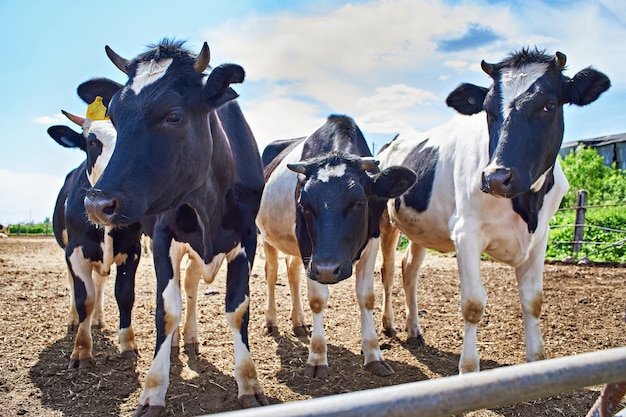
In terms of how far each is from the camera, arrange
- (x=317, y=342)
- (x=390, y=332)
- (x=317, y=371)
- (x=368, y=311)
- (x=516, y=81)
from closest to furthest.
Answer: (x=516, y=81)
(x=317, y=371)
(x=317, y=342)
(x=368, y=311)
(x=390, y=332)

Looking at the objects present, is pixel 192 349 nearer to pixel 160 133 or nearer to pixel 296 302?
pixel 296 302

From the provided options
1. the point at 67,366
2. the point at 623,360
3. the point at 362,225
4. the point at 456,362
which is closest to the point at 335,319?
the point at 456,362

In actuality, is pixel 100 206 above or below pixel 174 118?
below

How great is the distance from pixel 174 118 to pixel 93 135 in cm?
207

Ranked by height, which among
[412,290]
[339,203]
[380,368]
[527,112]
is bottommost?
[380,368]

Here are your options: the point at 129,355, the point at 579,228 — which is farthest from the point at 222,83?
the point at 579,228

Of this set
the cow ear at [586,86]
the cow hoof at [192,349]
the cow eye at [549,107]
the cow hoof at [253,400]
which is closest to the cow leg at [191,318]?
the cow hoof at [192,349]

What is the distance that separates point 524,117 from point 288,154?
3216mm

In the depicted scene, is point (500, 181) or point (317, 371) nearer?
point (500, 181)

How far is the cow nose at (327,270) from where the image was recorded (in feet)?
12.7

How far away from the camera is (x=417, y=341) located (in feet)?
18.8

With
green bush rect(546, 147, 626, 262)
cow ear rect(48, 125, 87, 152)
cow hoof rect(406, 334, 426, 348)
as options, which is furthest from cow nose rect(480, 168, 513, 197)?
green bush rect(546, 147, 626, 262)

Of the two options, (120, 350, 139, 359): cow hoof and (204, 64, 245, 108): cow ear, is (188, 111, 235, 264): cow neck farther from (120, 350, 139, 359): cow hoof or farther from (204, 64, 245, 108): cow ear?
(120, 350, 139, 359): cow hoof

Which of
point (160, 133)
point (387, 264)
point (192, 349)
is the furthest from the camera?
point (387, 264)
